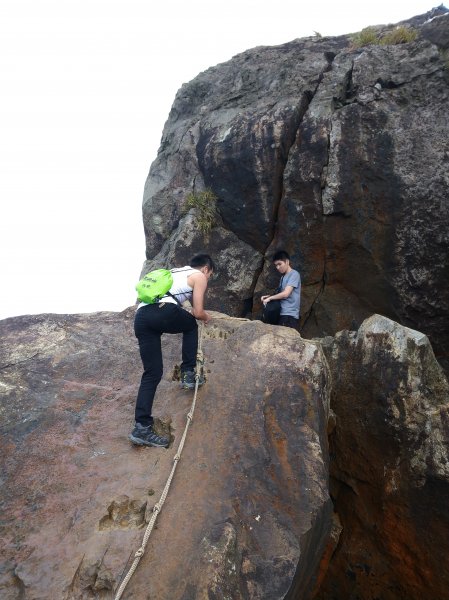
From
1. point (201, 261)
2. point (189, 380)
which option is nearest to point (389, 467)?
point (189, 380)

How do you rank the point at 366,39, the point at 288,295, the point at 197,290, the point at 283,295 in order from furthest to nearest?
the point at 366,39 → the point at 288,295 → the point at 283,295 → the point at 197,290

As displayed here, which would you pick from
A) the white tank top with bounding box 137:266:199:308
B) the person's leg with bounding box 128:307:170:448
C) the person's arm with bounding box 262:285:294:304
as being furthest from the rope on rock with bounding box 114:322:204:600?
the person's arm with bounding box 262:285:294:304

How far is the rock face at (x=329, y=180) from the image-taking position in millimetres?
10203

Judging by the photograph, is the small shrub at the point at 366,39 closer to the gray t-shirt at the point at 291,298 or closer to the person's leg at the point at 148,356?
the gray t-shirt at the point at 291,298

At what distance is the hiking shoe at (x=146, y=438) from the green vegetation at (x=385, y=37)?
10787 mm

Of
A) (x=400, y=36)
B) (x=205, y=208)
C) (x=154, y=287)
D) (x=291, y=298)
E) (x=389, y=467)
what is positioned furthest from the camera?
(x=205, y=208)

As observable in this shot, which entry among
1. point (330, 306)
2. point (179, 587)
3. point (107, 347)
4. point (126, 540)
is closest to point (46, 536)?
point (126, 540)

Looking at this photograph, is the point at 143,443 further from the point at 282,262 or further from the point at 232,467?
the point at 282,262

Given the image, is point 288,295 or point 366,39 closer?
point 288,295

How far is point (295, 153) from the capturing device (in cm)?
1136

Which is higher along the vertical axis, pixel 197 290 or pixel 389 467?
pixel 197 290

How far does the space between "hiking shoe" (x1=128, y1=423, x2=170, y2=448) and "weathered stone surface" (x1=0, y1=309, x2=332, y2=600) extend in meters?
0.09

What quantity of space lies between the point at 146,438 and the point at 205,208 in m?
7.87

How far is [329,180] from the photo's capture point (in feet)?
35.9
